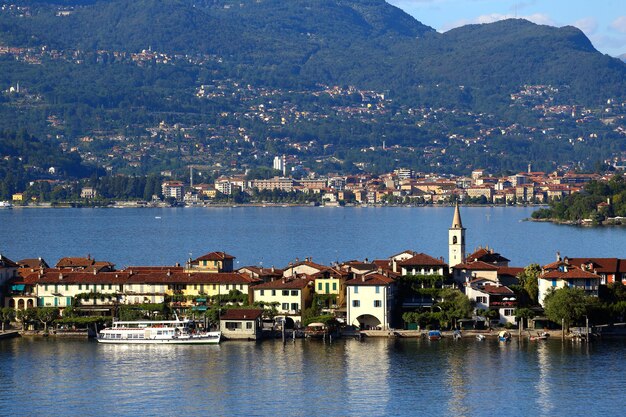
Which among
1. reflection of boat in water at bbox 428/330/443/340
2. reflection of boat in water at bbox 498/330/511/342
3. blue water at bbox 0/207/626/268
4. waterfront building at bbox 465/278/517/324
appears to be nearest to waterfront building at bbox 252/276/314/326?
reflection of boat in water at bbox 428/330/443/340

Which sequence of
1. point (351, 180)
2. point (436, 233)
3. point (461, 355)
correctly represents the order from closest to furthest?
point (461, 355) → point (436, 233) → point (351, 180)

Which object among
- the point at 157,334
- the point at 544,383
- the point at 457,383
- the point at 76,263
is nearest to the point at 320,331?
the point at 157,334

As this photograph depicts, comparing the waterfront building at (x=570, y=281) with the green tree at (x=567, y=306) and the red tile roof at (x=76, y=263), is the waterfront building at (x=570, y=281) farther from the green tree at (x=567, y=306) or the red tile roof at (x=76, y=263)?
the red tile roof at (x=76, y=263)

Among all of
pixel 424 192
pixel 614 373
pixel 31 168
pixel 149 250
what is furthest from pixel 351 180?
pixel 614 373

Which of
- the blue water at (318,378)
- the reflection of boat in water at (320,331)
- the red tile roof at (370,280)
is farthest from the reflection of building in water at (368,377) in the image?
the red tile roof at (370,280)

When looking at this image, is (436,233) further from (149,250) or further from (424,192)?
(424,192)

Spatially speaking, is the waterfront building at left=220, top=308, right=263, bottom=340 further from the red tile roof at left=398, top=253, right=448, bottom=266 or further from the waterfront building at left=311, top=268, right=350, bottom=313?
the red tile roof at left=398, top=253, right=448, bottom=266
